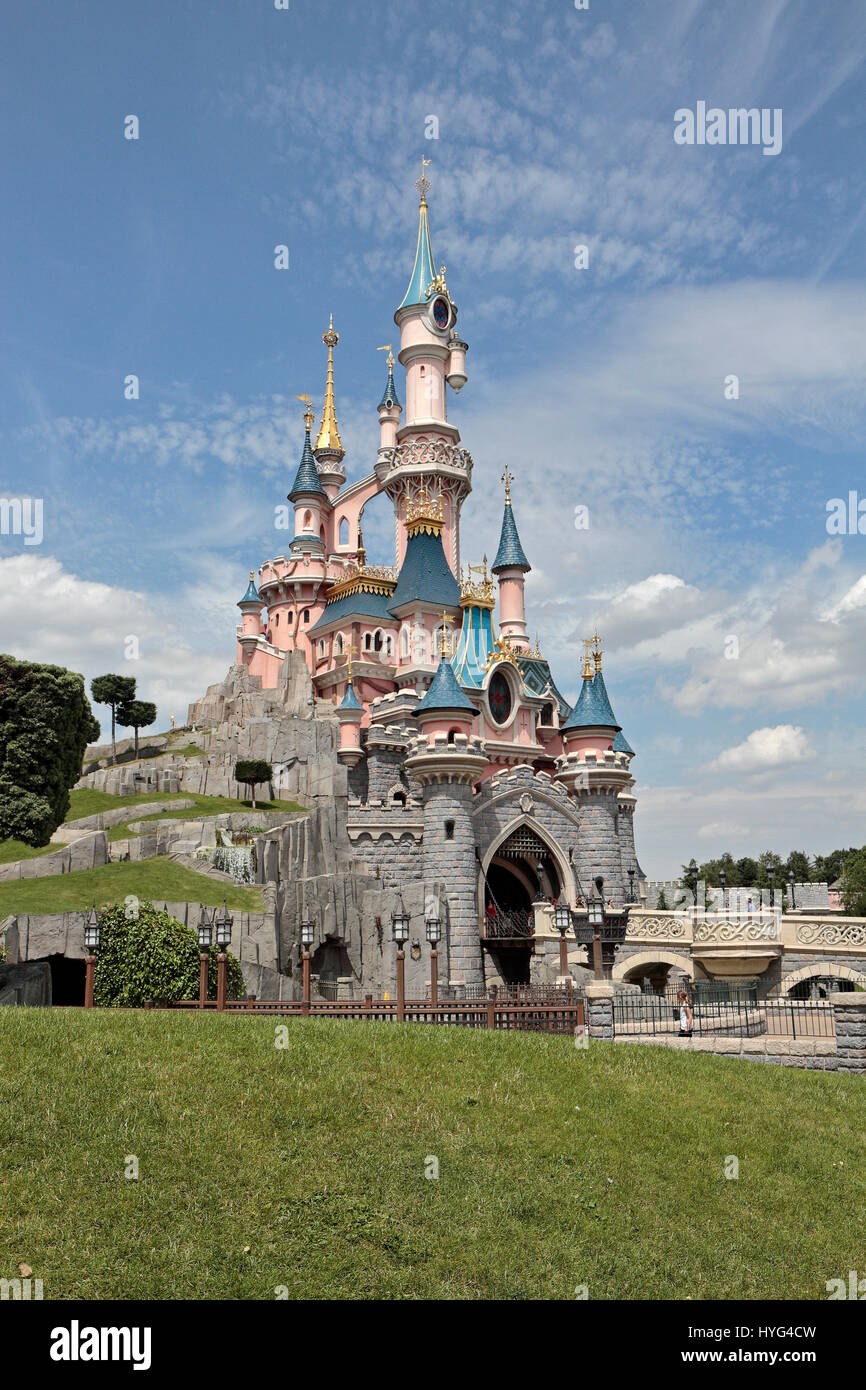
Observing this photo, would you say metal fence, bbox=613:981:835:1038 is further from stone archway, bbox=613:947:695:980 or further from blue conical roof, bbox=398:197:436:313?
blue conical roof, bbox=398:197:436:313

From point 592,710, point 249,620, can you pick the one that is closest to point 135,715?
point 249,620

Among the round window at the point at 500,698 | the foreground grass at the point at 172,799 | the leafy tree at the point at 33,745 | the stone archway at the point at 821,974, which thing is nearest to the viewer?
the leafy tree at the point at 33,745

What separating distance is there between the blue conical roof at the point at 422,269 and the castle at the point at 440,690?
3.5 inches

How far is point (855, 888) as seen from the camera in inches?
2420

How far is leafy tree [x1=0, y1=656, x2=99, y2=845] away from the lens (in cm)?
2419

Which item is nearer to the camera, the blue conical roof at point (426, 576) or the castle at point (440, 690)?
the castle at point (440, 690)

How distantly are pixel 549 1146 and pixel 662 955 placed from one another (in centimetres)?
2371

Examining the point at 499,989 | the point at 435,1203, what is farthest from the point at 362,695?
the point at 435,1203

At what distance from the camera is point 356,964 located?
114 ft

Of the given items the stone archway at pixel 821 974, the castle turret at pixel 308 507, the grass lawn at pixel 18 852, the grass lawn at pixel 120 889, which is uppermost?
the castle turret at pixel 308 507

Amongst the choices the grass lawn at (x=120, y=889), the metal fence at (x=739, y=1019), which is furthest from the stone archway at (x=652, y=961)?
the grass lawn at (x=120, y=889)

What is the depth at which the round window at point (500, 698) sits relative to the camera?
1775 inches

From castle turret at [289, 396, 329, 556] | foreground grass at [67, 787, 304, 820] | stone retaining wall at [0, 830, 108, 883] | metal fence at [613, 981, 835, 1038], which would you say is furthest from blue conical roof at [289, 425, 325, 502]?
metal fence at [613, 981, 835, 1038]

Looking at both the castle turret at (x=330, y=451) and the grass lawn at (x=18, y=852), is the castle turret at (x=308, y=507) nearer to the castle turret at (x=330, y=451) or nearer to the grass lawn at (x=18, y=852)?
the castle turret at (x=330, y=451)
